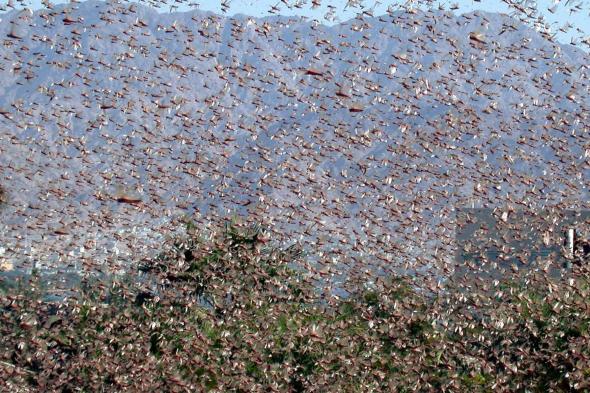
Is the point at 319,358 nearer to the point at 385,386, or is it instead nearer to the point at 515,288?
the point at 385,386

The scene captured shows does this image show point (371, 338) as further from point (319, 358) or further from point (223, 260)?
point (223, 260)

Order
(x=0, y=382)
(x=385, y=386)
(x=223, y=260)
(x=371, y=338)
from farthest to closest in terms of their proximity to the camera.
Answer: (x=223, y=260)
(x=371, y=338)
(x=385, y=386)
(x=0, y=382)

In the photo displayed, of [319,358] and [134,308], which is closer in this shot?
[319,358]

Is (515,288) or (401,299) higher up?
(515,288)

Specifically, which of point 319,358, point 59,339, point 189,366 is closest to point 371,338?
point 319,358

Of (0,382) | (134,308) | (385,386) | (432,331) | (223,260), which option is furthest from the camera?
(223,260)

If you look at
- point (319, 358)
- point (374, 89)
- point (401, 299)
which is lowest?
point (401, 299)

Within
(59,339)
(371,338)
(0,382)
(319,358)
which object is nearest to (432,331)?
(371,338)
